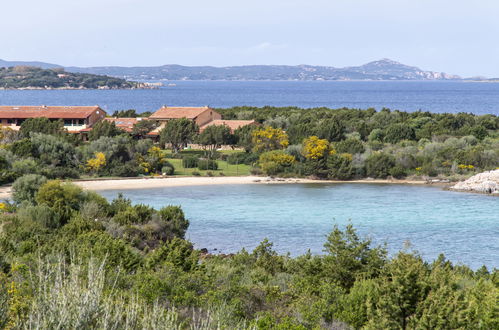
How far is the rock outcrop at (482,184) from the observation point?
122ft

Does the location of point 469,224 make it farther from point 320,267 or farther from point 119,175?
point 119,175

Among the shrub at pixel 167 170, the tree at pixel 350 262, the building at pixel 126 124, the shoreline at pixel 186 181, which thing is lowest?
the shoreline at pixel 186 181

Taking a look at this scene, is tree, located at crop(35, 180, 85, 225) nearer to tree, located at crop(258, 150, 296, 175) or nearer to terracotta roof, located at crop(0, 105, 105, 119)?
tree, located at crop(258, 150, 296, 175)

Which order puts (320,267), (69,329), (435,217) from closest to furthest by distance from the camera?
1. (69,329)
2. (320,267)
3. (435,217)

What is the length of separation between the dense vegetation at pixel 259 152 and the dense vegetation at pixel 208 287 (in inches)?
685

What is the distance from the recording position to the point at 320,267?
53.2ft

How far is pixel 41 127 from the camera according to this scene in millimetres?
48594

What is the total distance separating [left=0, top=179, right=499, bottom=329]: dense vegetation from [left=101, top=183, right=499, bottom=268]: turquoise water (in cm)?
493

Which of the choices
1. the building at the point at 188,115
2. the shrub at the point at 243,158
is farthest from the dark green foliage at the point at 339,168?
the building at the point at 188,115

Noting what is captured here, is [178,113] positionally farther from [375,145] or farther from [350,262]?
[350,262]

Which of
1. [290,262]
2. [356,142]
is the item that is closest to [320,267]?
[290,262]

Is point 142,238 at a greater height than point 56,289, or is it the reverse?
point 56,289

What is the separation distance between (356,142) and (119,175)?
50.3 ft

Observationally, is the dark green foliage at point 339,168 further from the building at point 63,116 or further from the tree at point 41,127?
the building at point 63,116
